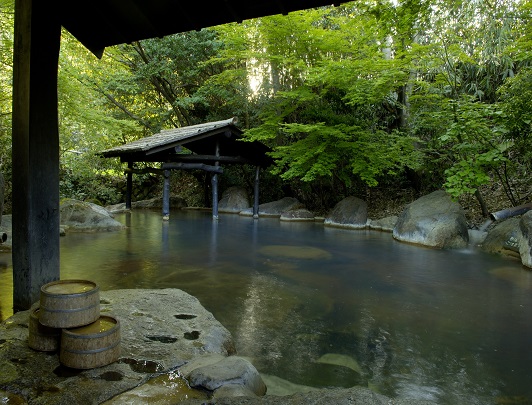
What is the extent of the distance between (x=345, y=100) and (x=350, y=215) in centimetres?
434

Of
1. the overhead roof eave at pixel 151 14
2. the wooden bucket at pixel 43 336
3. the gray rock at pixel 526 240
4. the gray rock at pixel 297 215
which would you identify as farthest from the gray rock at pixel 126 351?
the gray rock at pixel 297 215

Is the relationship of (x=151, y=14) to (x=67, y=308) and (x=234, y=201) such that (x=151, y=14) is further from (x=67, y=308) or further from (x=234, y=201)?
(x=234, y=201)

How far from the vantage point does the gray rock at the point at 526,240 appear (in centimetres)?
710

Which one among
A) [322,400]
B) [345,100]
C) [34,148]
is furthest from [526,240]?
[34,148]

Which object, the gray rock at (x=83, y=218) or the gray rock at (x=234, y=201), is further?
the gray rock at (x=234, y=201)

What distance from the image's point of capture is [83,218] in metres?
10.6

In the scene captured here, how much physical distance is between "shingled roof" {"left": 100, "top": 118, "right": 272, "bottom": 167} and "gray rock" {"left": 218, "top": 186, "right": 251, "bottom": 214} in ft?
6.07

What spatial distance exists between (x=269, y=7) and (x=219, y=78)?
1382cm

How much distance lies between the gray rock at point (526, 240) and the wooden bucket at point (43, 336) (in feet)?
25.9

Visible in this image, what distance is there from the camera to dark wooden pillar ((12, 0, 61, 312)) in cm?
308

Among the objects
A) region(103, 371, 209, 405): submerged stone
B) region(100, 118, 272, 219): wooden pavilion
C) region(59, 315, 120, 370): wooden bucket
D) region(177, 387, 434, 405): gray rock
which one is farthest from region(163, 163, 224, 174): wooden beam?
region(177, 387, 434, 405): gray rock

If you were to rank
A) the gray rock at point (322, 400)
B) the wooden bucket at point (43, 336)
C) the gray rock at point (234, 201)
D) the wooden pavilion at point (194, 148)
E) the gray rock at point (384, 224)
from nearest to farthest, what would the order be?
the gray rock at point (322, 400)
the wooden bucket at point (43, 336)
the gray rock at point (384, 224)
the wooden pavilion at point (194, 148)
the gray rock at point (234, 201)

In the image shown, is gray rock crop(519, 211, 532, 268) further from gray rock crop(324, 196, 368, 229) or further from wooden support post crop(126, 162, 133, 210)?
wooden support post crop(126, 162, 133, 210)

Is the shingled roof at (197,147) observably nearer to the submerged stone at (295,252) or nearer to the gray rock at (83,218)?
the gray rock at (83,218)
